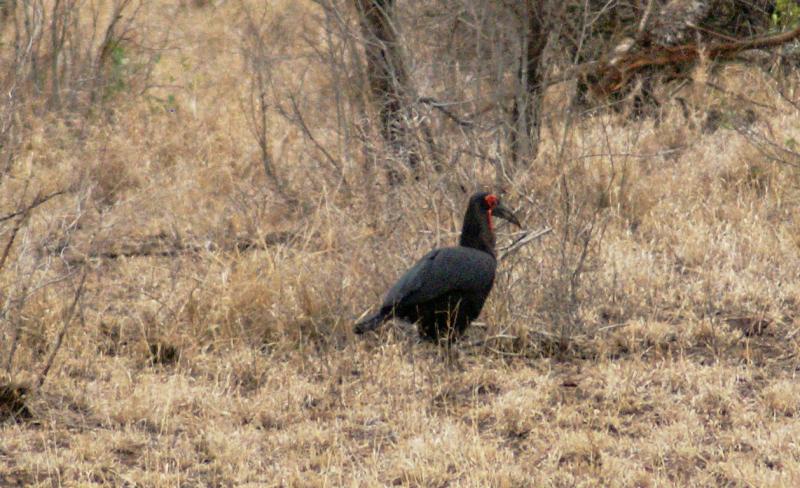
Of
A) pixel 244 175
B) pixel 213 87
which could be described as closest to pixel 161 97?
pixel 213 87

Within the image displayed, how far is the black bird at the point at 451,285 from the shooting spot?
501 centimetres

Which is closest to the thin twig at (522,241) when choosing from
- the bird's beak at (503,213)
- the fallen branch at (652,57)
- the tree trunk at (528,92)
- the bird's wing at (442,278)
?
the bird's beak at (503,213)

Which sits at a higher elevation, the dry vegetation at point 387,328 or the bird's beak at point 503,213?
the bird's beak at point 503,213

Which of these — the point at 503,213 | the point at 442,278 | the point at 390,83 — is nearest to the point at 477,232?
the point at 503,213

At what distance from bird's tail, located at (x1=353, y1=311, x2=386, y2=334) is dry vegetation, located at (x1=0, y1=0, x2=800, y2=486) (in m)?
0.22

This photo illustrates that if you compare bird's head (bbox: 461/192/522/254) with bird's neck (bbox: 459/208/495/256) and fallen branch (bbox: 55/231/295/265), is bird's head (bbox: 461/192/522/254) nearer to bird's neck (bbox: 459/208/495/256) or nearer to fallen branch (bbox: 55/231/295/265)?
bird's neck (bbox: 459/208/495/256)

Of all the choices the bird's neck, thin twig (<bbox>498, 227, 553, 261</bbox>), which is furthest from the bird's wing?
thin twig (<bbox>498, 227, 553, 261</bbox>)

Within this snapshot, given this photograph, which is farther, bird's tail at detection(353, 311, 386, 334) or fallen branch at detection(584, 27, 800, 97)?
fallen branch at detection(584, 27, 800, 97)

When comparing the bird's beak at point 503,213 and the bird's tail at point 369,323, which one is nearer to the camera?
the bird's tail at point 369,323

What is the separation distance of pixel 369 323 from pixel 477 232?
0.65 m

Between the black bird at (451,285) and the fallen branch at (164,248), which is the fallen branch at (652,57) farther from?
the black bird at (451,285)

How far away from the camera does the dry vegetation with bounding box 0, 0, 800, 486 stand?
14.1 feet

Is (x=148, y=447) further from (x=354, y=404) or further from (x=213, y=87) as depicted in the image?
(x=213, y=87)

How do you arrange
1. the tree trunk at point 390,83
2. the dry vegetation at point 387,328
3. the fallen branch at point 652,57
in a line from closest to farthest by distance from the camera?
the dry vegetation at point 387,328 < the tree trunk at point 390,83 < the fallen branch at point 652,57
